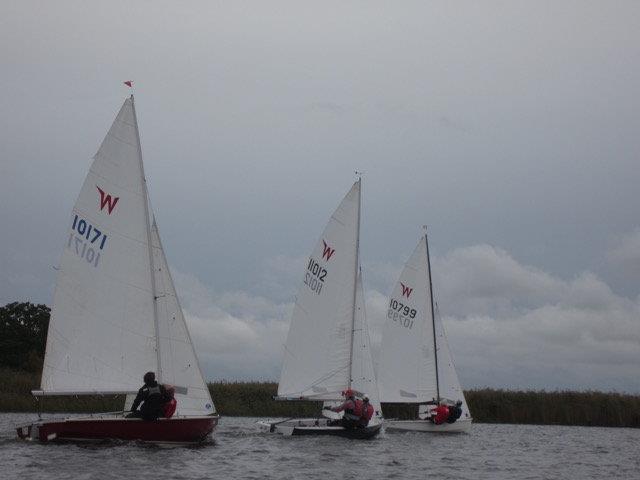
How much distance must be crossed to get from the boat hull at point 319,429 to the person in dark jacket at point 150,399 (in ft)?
24.6

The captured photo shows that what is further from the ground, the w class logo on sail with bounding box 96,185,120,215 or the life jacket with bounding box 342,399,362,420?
the w class logo on sail with bounding box 96,185,120,215

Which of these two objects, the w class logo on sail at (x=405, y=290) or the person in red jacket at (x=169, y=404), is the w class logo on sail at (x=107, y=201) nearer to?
the person in red jacket at (x=169, y=404)

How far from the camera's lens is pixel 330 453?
29109 millimetres

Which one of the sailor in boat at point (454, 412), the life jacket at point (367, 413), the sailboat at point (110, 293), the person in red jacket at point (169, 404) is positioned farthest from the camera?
the sailor in boat at point (454, 412)

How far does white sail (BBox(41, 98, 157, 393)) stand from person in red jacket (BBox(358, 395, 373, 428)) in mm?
8369

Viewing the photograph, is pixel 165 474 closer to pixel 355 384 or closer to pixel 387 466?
pixel 387 466

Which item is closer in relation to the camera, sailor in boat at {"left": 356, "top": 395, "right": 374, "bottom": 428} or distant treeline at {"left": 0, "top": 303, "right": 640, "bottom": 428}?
sailor in boat at {"left": 356, "top": 395, "right": 374, "bottom": 428}

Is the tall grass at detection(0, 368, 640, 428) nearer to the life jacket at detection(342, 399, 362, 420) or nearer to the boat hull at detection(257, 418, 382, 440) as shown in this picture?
the boat hull at detection(257, 418, 382, 440)

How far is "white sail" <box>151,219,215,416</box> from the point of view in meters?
28.0

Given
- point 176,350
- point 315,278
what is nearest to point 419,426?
point 315,278

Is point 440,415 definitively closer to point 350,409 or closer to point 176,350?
point 350,409

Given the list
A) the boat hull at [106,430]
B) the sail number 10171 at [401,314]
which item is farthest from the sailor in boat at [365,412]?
the sail number 10171 at [401,314]

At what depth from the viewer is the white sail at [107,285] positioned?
27016 mm

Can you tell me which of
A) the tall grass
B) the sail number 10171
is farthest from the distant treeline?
the sail number 10171
